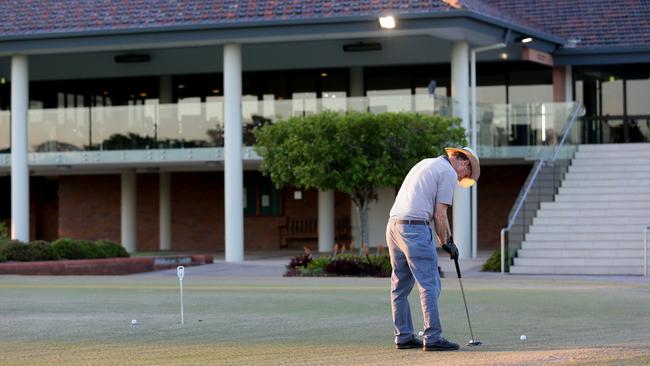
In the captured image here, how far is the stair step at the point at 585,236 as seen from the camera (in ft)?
87.2

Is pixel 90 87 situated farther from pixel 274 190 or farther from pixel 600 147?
pixel 600 147

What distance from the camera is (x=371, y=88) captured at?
37906 mm

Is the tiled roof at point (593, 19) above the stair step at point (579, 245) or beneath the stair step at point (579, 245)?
above

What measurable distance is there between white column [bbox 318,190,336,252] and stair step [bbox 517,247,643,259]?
11.6m

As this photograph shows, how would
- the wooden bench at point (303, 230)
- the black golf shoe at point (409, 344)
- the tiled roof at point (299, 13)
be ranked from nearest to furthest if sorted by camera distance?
1. the black golf shoe at point (409, 344)
2. the tiled roof at point (299, 13)
3. the wooden bench at point (303, 230)

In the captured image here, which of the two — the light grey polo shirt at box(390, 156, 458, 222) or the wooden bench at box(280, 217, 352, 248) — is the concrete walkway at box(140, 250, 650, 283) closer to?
the wooden bench at box(280, 217, 352, 248)

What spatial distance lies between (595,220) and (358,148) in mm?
5695

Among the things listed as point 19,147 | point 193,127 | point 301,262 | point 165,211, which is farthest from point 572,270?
point 165,211

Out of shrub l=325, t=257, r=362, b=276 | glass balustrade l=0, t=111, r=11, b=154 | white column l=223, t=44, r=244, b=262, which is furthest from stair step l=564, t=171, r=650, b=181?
glass balustrade l=0, t=111, r=11, b=154

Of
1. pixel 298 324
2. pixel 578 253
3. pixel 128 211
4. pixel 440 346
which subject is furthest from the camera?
pixel 128 211

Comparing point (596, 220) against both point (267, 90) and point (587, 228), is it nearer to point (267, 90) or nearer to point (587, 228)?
point (587, 228)

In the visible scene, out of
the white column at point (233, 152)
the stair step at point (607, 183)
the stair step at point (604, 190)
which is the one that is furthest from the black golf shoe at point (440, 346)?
the white column at point (233, 152)

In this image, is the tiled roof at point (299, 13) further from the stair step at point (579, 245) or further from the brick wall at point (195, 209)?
the stair step at point (579, 245)

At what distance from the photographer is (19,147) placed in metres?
34.6
